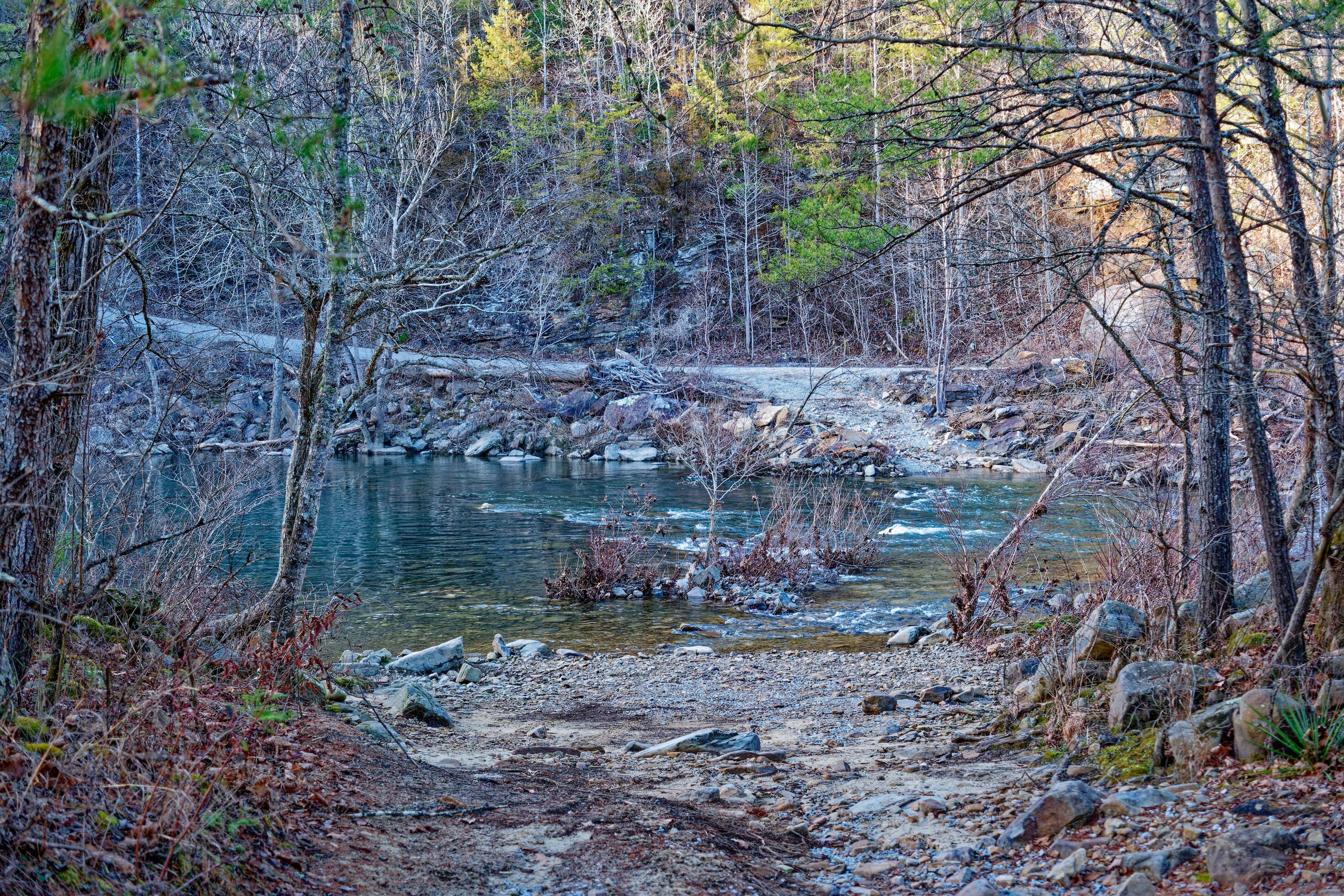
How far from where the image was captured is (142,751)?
351 centimetres

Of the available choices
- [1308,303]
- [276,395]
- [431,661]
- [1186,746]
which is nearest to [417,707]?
[431,661]

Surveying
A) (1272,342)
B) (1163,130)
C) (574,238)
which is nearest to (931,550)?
(1163,130)

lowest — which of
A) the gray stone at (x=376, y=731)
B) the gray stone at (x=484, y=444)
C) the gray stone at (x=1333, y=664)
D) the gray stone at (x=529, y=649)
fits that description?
the gray stone at (x=529, y=649)

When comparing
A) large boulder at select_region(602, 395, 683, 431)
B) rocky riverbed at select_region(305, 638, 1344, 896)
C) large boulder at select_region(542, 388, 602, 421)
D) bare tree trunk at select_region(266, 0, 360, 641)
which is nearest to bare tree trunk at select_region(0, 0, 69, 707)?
rocky riverbed at select_region(305, 638, 1344, 896)

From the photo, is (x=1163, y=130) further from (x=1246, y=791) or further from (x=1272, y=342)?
(x=1246, y=791)

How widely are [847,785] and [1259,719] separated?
1999 mm

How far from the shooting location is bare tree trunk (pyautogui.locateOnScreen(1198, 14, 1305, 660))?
456 cm

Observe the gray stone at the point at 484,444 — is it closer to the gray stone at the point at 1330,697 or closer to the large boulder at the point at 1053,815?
the large boulder at the point at 1053,815

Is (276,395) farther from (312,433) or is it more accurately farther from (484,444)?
(312,433)

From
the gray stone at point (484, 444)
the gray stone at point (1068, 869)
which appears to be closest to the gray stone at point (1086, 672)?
the gray stone at point (1068, 869)

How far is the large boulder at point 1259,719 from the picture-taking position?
4.04 metres

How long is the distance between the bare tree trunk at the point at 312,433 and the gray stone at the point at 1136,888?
4922mm

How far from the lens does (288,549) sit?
6.52 metres

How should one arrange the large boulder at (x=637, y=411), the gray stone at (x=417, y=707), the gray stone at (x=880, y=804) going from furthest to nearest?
the large boulder at (x=637, y=411)
the gray stone at (x=417, y=707)
the gray stone at (x=880, y=804)
